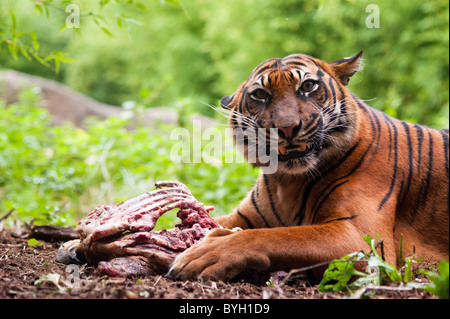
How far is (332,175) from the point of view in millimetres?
2848

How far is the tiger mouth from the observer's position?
2.75 metres

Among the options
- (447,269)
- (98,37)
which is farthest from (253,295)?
(98,37)

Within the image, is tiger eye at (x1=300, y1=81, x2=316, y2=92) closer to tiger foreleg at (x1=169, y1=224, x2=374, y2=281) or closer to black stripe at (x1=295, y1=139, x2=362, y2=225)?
black stripe at (x1=295, y1=139, x2=362, y2=225)

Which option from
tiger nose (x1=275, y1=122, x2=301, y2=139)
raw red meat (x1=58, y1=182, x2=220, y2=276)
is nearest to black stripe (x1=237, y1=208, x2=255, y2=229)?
raw red meat (x1=58, y1=182, x2=220, y2=276)

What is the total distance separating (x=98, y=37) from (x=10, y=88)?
422 inches

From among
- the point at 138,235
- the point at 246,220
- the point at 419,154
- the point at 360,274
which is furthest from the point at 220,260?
the point at 419,154

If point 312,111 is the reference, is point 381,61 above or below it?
above

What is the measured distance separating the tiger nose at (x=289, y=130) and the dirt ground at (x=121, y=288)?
0.78m

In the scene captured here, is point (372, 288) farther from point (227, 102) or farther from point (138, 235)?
point (227, 102)

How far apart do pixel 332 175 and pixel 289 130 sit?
0.42 m

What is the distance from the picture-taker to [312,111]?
2744mm

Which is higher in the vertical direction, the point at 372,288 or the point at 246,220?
the point at 246,220

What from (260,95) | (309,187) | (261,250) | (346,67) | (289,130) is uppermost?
(346,67)
